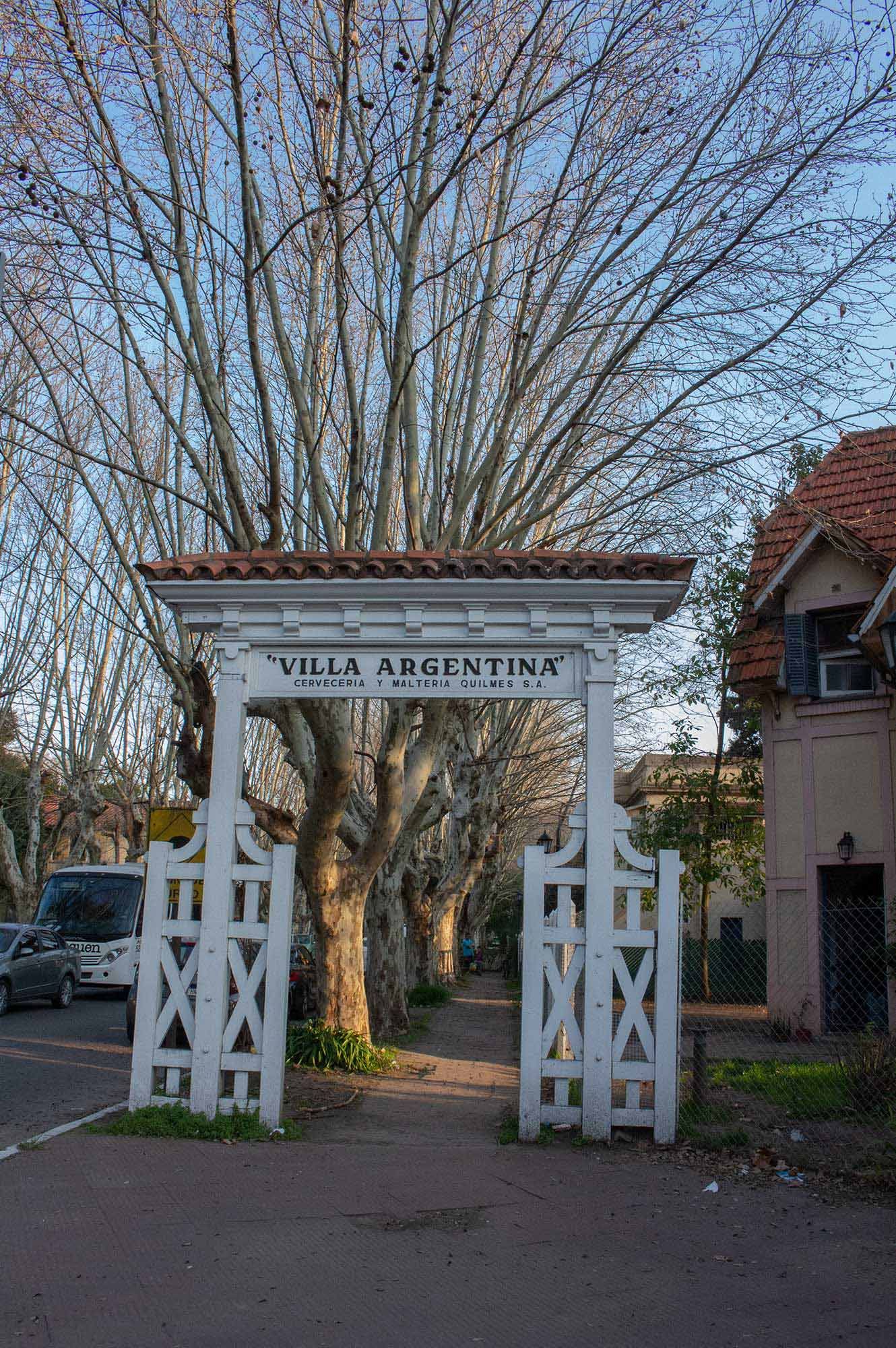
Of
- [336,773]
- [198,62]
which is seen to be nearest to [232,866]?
[336,773]

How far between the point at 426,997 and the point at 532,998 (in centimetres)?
1666

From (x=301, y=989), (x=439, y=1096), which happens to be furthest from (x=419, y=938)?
(x=439, y=1096)

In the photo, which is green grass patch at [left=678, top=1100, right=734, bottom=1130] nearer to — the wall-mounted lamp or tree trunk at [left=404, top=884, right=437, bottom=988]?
the wall-mounted lamp

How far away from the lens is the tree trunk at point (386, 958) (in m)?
16.8

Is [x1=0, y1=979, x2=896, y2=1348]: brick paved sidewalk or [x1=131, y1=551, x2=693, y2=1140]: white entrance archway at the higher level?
[x1=131, y1=551, x2=693, y2=1140]: white entrance archway

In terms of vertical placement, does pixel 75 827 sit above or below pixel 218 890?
above

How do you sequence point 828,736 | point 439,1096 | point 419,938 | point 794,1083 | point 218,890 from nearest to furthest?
point 218,890 → point 794,1083 → point 439,1096 → point 828,736 → point 419,938

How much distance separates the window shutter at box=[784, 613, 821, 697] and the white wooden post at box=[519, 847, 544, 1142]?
370 inches

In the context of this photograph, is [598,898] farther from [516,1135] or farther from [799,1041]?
[799,1041]

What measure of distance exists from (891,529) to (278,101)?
380 inches

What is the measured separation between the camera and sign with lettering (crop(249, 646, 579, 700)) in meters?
8.99

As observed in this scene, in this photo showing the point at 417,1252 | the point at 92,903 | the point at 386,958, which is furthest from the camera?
the point at 92,903

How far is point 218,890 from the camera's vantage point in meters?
8.77

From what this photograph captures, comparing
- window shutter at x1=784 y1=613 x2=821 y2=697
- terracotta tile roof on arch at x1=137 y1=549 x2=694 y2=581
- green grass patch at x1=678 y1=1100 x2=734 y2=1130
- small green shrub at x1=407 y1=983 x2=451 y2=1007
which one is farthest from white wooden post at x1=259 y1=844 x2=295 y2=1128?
small green shrub at x1=407 y1=983 x2=451 y2=1007
